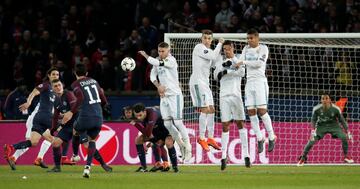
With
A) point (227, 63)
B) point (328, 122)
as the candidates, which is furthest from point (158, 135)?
point (328, 122)

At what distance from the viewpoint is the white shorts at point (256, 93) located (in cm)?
1959

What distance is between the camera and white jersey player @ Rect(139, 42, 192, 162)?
19.8 m

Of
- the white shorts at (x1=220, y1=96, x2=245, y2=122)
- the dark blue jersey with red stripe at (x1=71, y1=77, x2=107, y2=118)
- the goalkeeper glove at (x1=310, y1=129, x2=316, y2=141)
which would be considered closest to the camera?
the dark blue jersey with red stripe at (x1=71, y1=77, x2=107, y2=118)

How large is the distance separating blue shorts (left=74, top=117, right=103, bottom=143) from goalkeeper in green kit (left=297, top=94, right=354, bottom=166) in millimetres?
6309

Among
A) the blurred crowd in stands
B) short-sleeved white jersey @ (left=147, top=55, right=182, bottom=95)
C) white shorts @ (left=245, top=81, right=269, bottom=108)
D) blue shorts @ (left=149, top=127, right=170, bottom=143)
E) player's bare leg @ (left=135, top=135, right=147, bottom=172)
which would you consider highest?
the blurred crowd in stands

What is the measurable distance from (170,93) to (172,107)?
0.31m

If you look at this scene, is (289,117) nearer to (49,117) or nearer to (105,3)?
(49,117)

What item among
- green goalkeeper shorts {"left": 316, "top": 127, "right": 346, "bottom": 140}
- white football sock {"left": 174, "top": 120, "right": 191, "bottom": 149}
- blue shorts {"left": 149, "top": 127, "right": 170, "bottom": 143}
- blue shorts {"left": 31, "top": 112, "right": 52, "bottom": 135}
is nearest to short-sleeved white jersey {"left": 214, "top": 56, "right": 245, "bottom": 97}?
white football sock {"left": 174, "top": 120, "right": 191, "bottom": 149}

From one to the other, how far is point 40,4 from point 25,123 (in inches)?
265

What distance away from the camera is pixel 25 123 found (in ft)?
77.9

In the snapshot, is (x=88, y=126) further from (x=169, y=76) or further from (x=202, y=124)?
(x=202, y=124)

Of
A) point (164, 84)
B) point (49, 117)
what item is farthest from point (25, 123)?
point (164, 84)

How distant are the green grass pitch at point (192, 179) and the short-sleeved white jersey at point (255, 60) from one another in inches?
70.7

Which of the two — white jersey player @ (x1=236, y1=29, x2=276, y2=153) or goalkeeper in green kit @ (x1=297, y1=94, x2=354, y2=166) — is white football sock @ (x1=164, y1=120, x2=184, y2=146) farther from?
goalkeeper in green kit @ (x1=297, y1=94, x2=354, y2=166)
